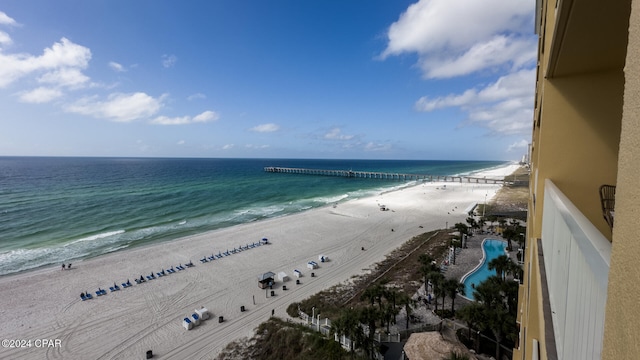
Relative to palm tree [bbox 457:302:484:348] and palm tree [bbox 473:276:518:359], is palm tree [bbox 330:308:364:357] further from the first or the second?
palm tree [bbox 473:276:518:359]

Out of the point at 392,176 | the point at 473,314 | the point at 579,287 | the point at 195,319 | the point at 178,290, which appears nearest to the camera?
the point at 579,287

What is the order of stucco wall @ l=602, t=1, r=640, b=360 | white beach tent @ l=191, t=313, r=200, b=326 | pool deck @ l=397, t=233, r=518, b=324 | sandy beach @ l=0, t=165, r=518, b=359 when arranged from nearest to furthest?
stucco wall @ l=602, t=1, r=640, b=360 < sandy beach @ l=0, t=165, r=518, b=359 < white beach tent @ l=191, t=313, r=200, b=326 < pool deck @ l=397, t=233, r=518, b=324

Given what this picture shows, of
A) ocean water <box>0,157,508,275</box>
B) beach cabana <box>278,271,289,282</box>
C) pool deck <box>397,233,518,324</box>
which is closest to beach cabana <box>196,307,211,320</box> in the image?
beach cabana <box>278,271,289,282</box>

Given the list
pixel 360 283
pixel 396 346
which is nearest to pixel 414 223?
pixel 360 283

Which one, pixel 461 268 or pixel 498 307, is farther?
pixel 461 268

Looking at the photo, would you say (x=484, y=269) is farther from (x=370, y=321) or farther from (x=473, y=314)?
(x=370, y=321)

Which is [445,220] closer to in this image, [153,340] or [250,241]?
[250,241]

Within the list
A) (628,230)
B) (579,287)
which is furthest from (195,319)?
(628,230)
